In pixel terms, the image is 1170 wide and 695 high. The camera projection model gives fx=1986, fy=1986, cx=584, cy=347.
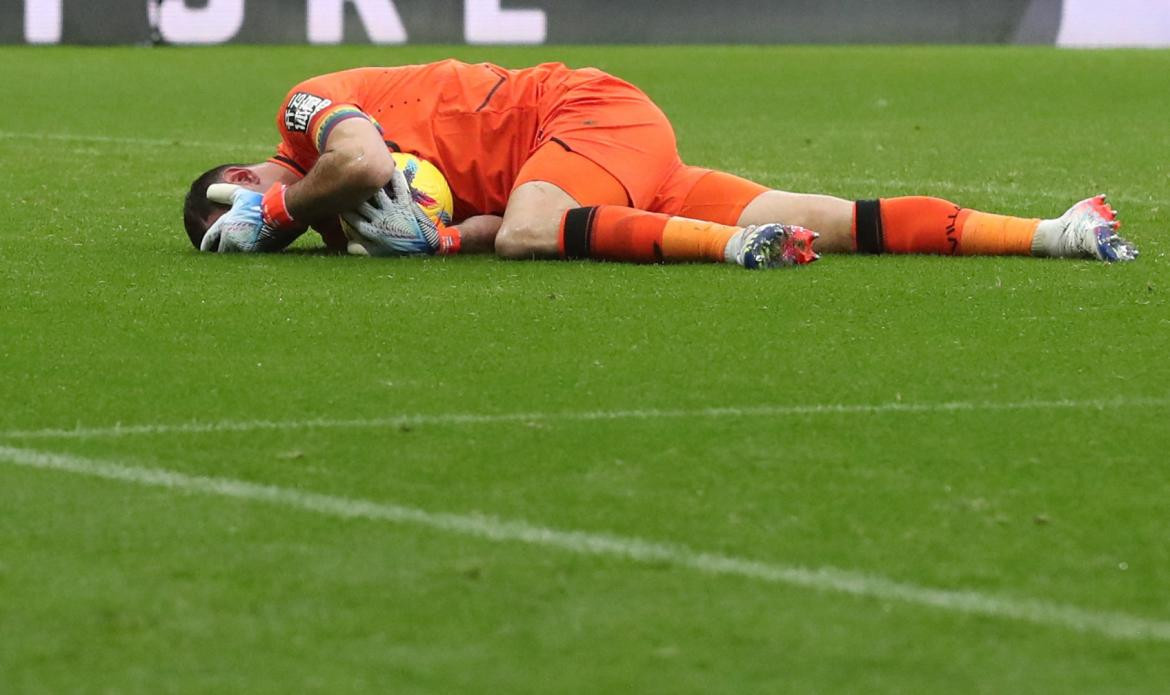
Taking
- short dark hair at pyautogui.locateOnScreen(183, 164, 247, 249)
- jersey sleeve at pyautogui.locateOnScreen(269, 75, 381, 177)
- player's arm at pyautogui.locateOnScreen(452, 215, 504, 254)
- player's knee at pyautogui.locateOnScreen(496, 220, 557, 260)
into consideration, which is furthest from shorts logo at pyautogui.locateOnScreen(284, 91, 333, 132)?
player's knee at pyautogui.locateOnScreen(496, 220, 557, 260)

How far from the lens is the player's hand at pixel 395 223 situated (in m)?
6.48

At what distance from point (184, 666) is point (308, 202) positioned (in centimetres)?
379

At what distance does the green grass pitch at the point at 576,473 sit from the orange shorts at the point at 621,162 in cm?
39

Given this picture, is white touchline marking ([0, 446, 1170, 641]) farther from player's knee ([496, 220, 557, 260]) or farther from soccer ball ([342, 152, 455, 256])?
soccer ball ([342, 152, 455, 256])

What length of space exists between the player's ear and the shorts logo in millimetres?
310

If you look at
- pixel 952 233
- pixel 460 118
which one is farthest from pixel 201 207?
pixel 952 233

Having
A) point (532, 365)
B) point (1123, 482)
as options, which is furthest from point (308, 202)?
point (1123, 482)

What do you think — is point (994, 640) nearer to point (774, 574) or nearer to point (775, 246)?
point (774, 574)

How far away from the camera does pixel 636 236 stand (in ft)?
20.7

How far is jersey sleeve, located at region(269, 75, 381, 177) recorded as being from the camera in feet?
21.1

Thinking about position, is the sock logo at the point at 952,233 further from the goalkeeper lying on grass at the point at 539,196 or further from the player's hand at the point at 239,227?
the player's hand at the point at 239,227

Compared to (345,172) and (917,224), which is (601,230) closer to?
(345,172)

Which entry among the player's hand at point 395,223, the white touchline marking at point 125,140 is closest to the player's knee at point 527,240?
the player's hand at point 395,223

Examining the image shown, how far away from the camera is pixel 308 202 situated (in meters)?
6.43
